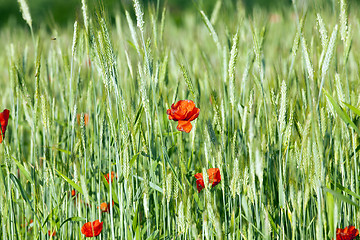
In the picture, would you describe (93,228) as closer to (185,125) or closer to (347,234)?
(185,125)

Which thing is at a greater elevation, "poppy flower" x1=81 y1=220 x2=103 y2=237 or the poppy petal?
the poppy petal

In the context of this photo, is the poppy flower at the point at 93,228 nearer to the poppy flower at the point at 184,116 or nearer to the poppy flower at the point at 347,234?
the poppy flower at the point at 184,116

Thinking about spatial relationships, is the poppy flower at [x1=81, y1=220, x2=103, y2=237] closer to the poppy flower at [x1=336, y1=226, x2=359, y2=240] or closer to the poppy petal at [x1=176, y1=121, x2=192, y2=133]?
the poppy petal at [x1=176, y1=121, x2=192, y2=133]

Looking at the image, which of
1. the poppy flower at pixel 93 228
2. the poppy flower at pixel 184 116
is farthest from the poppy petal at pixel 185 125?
the poppy flower at pixel 93 228

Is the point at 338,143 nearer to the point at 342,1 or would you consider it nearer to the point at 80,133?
the point at 342,1

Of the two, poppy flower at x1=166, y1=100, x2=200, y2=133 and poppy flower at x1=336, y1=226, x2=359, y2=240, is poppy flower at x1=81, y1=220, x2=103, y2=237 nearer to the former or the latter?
poppy flower at x1=166, y1=100, x2=200, y2=133

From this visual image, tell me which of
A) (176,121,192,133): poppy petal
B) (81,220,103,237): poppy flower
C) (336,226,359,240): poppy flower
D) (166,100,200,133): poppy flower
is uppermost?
(166,100,200,133): poppy flower

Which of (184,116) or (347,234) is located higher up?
(184,116)

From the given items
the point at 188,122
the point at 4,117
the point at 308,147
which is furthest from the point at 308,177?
the point at 4,117

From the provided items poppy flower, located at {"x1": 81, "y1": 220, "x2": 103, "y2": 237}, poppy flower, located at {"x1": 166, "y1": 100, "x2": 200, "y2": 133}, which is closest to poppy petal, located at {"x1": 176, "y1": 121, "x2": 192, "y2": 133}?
poppy flower, located at {"x1": 166, "y1": 100, "x2": 200, "y2": 133}

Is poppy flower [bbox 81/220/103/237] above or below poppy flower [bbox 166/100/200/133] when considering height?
below

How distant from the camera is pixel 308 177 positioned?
566 millimetres

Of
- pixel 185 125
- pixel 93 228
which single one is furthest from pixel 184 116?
pixel 93 228

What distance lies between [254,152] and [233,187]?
0.27 feet
